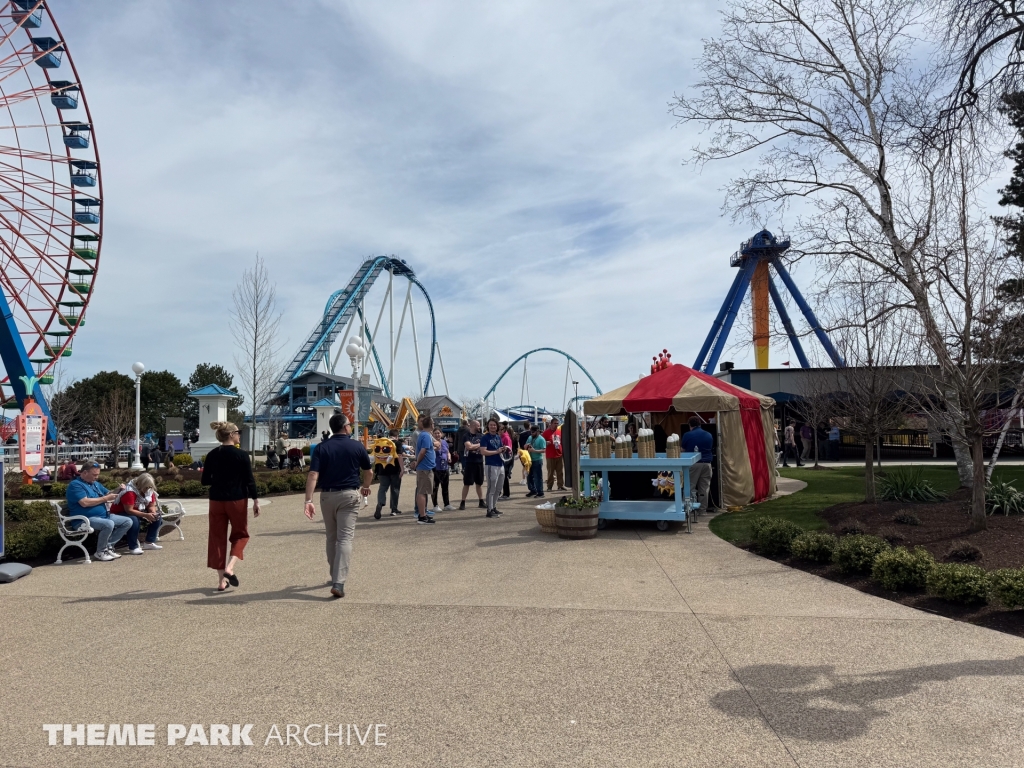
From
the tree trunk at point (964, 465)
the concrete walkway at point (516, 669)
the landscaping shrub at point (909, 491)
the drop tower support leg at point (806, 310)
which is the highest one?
the drop tower support leg at point (806, 310)

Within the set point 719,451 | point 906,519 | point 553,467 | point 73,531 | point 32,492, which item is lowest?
point 32,492

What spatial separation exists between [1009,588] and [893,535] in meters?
2.96

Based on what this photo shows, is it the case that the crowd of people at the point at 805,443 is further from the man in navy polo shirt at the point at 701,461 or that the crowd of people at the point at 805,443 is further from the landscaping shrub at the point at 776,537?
the landscaping shrub at the point at 776,537

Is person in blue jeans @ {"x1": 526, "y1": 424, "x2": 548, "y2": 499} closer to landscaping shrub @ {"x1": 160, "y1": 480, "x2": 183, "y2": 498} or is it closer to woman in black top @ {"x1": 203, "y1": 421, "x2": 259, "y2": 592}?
landscaping shrub @ {"x1": 160, "y1": 480, "x2": 183, "y2": 498}

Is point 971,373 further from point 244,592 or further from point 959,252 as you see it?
point 244,592

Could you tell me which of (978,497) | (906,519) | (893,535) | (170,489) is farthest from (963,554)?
(170,489)

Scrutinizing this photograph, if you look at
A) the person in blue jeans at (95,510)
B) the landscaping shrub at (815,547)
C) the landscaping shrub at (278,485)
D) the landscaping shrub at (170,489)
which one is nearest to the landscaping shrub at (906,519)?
the landscaping shrub at (815,547)

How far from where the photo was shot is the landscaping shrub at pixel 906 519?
930 centimetres

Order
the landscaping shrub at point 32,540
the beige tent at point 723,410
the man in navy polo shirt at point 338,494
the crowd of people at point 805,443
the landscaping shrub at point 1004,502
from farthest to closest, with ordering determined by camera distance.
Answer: the crowd of people at point 805,443 → the beige tent at point 723,410 → the landscaping shrub at point 1004,502 → the landscaping shrub at point 32,540 → the man in navy polo shirt at point 338,494

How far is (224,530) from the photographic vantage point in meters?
7.11

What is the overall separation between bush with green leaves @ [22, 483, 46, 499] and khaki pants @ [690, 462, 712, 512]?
50.2ft

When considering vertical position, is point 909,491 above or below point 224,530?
below

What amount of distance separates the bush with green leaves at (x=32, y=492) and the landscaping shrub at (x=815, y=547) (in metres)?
17.3

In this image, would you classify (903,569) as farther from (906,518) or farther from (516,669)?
(516,669)
